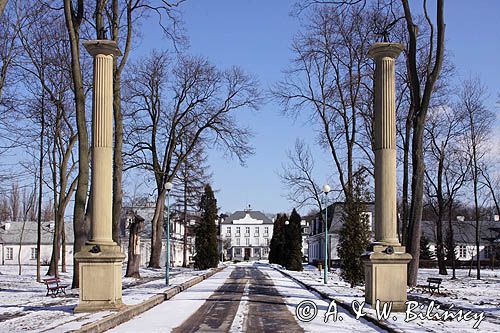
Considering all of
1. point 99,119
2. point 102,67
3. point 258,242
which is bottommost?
point 258,242

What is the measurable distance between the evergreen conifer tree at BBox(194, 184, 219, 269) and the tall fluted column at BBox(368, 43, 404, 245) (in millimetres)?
35096

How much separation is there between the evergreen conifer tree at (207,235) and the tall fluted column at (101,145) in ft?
115

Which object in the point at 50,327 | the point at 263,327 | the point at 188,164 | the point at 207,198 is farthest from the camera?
the point at 207,198

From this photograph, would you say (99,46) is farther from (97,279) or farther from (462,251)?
(462,251)

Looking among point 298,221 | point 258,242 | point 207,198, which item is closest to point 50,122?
point 207,198

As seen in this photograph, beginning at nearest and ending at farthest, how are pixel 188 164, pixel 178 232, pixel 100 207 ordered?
pixel 100 207 → pixel 188 164 → pixel 178 232

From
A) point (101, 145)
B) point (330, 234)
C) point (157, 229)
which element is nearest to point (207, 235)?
point (157, 229)

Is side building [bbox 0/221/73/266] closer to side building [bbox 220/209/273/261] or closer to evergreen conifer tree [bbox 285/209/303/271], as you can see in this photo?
evergreen conifer tree [bbox 285/209/303/271]

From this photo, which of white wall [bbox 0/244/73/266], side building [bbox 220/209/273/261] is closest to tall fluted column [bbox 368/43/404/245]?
white wall [bbox 0/244/73/266]

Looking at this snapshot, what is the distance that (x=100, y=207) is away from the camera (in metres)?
15.6

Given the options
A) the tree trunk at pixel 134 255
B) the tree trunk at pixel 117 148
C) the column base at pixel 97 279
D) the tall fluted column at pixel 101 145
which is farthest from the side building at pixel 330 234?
the column base at pixel 97 279

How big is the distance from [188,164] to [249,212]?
339 ft

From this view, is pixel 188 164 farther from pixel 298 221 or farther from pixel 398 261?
pixel 398 261

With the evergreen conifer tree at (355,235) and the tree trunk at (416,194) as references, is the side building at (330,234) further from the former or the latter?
the tree trunk at (416,194)
